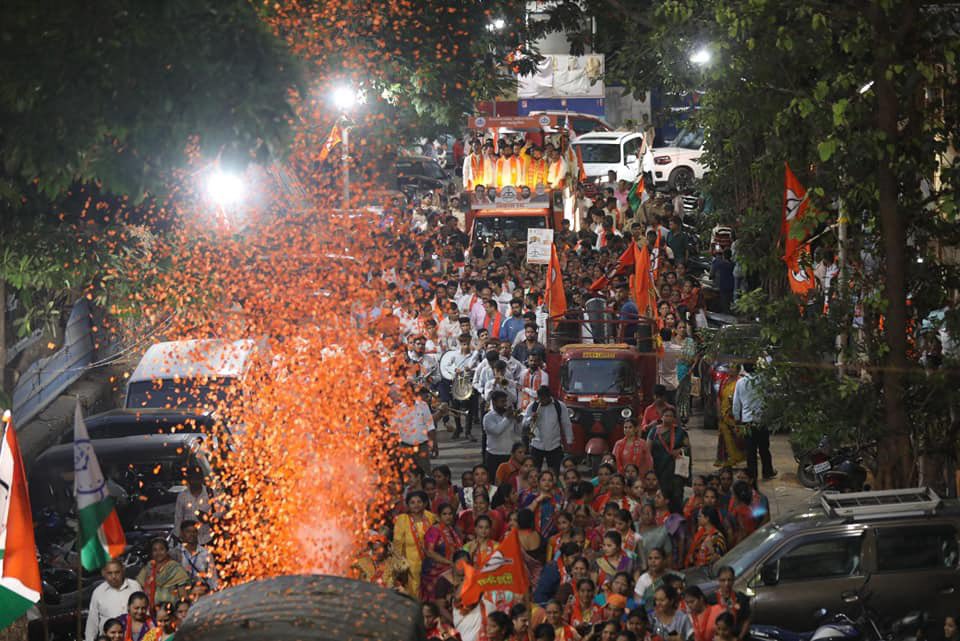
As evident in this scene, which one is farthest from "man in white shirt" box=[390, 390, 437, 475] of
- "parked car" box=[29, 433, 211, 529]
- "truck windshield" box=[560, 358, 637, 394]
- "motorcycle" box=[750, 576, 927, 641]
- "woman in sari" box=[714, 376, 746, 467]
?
"motorcycle" box=[750, 576, 927, 641]

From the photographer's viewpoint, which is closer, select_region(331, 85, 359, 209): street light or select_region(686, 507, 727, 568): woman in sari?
select_region(686, 507, 727, 568): woman in sari

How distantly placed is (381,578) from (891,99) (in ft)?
21.5

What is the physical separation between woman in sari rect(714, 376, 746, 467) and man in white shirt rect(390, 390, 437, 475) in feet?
13.4

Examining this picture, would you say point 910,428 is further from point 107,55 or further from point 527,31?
point 527,31

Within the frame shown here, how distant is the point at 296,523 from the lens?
644 inches

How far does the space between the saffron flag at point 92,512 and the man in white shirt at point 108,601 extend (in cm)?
69

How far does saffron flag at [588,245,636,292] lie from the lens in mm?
25125

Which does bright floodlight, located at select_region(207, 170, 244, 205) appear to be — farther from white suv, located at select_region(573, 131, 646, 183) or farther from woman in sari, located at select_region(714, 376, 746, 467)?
white suv, located at select_region(573, 131, 646, 183)

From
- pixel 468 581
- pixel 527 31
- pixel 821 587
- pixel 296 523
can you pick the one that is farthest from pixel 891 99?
pixel 527 31

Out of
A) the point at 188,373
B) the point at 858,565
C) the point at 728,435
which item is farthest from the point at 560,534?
the point at 188,373

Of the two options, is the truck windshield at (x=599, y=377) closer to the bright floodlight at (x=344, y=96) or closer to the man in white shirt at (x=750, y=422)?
the man in white shirt at (x=750, y=422)

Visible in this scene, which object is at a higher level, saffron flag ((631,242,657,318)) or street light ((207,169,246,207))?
street light ((207,169,246,207))

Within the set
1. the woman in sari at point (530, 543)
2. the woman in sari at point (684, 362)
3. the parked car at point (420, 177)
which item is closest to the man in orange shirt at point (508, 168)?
the parked car at point (420, 177)

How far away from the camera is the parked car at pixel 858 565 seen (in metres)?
14.1
